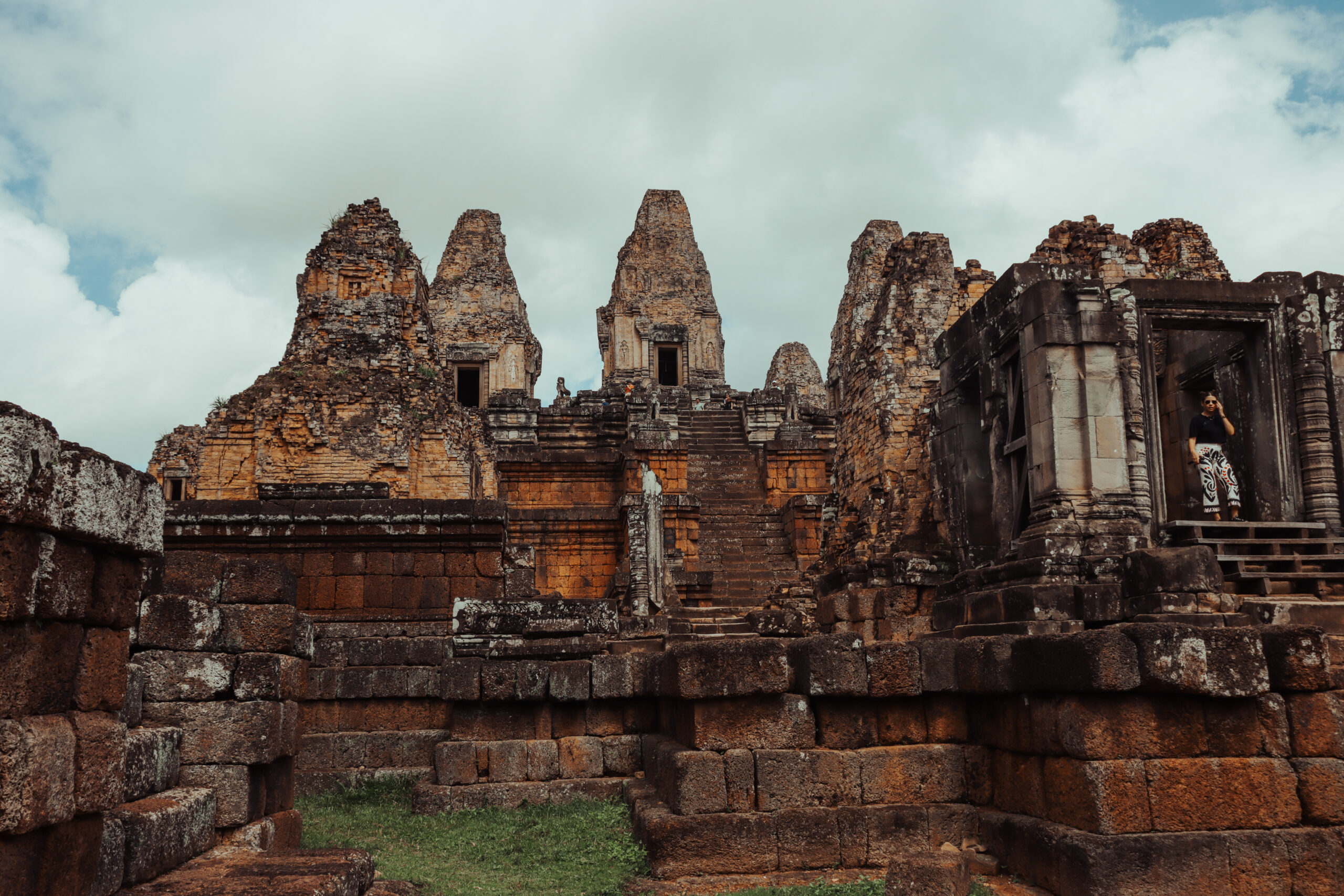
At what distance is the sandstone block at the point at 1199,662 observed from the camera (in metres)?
4.39

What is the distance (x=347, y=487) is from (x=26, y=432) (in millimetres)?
8092

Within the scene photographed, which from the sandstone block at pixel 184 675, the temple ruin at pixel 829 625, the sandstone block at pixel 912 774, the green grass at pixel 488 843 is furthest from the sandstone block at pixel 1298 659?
the sandstone block at pixel 184 675

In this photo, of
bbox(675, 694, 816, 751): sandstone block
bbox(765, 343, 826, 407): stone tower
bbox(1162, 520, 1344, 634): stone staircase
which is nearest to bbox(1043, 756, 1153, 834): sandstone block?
bbox(675, 694, 816, 751): sandstone block

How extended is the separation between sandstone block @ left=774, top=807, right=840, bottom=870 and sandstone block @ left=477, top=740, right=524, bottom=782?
285 cm

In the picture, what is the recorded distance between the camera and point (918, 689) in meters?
5.47

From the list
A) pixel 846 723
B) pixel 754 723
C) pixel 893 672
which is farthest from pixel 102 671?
Result: pixel 893 672

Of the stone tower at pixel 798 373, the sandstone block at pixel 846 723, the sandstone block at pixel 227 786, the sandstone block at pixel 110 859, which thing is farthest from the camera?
the stone tower at pixel 798 373

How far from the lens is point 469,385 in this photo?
3666cm

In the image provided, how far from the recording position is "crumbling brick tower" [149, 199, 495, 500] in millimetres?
12359

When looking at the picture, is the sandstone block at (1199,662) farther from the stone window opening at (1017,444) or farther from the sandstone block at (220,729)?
the sandstone block at (220,729)

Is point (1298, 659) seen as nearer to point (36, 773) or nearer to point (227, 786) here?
point (36, 773)

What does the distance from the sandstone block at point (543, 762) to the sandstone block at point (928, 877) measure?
3.68 meters

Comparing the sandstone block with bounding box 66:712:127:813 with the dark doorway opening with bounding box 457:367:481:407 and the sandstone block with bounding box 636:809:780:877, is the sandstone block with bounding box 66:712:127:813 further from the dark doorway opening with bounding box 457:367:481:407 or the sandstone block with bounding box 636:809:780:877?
the dark doorway opening with bounding box 457:367:481:407

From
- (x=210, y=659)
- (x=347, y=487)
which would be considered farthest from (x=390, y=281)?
(x=210, y=659)
